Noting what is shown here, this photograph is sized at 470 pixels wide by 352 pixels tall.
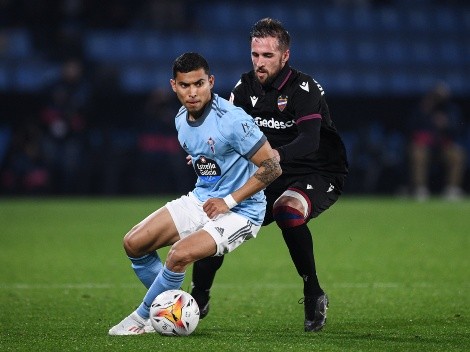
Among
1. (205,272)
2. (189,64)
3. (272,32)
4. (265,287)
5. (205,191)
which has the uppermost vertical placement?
(272,32)

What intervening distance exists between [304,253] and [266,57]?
1292 mm

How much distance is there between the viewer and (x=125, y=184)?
1859 cm

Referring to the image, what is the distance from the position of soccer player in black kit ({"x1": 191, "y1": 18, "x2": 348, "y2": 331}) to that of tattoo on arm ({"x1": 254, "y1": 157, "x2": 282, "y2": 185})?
12cm

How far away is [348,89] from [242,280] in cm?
1142

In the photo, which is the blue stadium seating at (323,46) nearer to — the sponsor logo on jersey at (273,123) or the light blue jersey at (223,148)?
the sponsor logo on jersey at (273,123)

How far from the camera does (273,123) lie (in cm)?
683

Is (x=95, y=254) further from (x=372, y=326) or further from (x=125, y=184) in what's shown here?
(x=125, y=184)

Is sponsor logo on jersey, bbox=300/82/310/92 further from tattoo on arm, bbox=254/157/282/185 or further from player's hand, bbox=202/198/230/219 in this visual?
player's hand, bbox=202/198/230/219

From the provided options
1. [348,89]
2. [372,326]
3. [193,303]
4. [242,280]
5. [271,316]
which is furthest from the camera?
[348,89]

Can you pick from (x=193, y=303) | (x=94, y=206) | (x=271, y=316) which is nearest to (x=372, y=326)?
(x=271, y=316)

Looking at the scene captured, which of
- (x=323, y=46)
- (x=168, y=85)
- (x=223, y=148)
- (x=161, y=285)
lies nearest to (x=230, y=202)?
(x=223, y=148)

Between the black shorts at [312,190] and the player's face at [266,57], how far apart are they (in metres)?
0.73

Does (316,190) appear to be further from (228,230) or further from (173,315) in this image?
(173,315)

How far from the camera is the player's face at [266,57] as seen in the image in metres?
6.55
